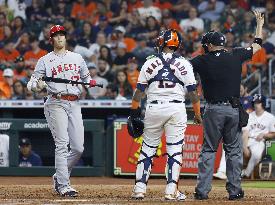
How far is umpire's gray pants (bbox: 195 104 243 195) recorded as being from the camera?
34.4ft

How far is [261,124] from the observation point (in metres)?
15.7

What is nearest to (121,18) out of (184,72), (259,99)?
(259,99)

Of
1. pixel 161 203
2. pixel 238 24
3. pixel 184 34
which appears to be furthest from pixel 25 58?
pixel 161 203

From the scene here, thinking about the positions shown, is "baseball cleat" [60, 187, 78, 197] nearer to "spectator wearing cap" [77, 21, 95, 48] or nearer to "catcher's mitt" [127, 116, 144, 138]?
"catcher's mitt" [127, 116, 144, 138]

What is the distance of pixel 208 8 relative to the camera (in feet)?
67.6

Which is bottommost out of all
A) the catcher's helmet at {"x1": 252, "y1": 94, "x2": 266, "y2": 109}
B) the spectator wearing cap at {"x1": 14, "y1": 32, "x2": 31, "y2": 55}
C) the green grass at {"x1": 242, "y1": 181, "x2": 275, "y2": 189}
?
the green grass at {"x1": 242, "y1": 181, "x2": 275, "y2": 189}

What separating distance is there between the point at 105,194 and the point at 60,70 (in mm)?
1675

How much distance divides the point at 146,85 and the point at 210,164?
1214mm

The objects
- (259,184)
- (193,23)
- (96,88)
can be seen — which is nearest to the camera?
(259,184)

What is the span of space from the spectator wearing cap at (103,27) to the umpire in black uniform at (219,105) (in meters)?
10.00

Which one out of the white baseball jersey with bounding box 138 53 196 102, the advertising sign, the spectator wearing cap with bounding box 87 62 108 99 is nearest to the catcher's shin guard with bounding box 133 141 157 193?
the white baseball jersey with bounding box 138 53 196 102

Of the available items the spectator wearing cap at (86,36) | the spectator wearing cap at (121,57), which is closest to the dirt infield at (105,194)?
the spectator wearing cap at (121,57)

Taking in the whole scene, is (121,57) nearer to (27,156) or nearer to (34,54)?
(34,54)

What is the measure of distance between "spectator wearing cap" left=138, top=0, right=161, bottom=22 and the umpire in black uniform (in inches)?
391
